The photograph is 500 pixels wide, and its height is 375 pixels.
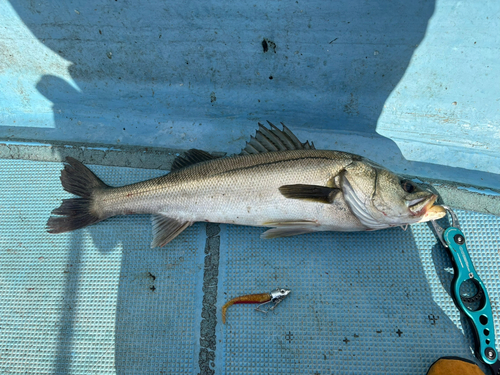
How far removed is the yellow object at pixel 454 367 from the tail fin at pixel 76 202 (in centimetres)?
283

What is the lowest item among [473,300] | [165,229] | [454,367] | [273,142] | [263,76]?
[454,367]

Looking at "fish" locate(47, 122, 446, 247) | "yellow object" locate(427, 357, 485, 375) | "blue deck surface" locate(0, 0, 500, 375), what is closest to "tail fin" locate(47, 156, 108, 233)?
"fish" locate(47, 122, 446, 247)

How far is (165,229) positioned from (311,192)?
123 cm

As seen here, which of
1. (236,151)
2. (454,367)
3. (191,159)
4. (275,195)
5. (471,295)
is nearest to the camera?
(454,367)

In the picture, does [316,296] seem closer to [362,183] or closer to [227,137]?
[362,183]

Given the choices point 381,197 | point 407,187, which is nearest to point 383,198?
point 381,197

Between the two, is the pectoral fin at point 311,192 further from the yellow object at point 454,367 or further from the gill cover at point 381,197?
the yellow object at point 454,367

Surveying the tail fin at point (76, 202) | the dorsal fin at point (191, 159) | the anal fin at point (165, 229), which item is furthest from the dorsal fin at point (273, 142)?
the tail fin at point (76, 202)

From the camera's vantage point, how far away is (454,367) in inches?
79.4

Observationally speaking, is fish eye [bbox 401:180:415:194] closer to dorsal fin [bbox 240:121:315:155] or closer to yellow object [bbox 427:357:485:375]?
dorsal fin [bbox 240:121:315:155]

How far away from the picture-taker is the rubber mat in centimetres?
219

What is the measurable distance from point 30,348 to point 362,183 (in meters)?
2.98

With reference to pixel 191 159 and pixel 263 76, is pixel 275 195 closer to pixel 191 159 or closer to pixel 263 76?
pixel 191 159

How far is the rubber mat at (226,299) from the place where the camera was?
2.19m
